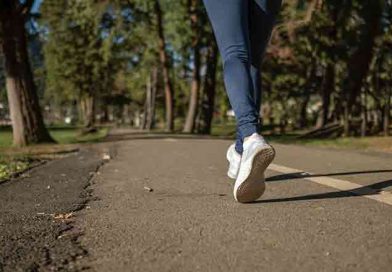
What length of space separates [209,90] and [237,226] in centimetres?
3145

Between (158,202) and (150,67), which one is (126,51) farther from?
(158,202)

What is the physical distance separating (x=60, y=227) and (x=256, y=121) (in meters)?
1.52

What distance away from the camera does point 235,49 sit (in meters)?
4.05

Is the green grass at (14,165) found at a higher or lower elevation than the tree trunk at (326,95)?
lower

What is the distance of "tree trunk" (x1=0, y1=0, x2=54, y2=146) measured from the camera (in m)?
15.7

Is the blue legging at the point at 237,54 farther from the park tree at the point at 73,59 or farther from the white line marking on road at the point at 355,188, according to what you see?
the park tree at the point at 73,59

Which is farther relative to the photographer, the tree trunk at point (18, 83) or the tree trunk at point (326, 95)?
the tree trunk at point (326, 95)

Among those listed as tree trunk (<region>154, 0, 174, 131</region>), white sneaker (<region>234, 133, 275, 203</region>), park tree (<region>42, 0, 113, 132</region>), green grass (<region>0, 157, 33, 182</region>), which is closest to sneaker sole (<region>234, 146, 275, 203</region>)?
white sneaker (<region>234, 133, 275, 203</region>)

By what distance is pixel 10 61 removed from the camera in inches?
626

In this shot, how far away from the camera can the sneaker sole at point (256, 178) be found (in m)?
3.58

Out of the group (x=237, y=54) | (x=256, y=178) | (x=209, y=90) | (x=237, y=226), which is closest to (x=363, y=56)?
(x=209, y=90)

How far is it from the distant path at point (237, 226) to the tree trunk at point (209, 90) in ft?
94.4

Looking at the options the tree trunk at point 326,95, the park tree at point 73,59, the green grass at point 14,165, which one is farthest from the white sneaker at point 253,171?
the park tree at point 73,59

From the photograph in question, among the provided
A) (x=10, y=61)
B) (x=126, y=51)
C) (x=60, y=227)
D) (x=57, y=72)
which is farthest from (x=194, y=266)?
(x=57, y=72)
